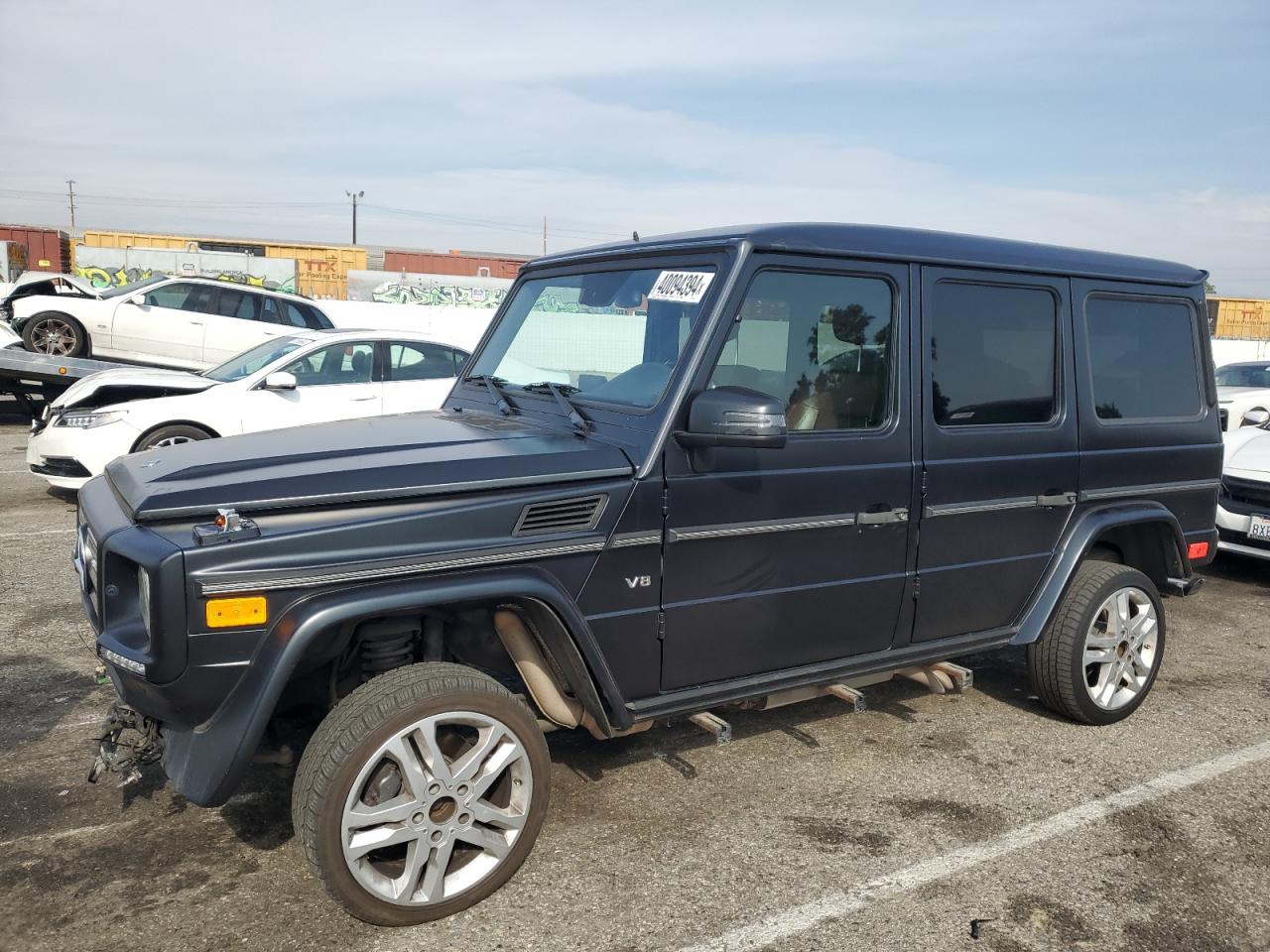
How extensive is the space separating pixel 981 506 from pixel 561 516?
6.24 ft

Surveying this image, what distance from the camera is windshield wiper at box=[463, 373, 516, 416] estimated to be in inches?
160

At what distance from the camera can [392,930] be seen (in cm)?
304

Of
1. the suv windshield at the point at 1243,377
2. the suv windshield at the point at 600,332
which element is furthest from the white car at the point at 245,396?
the suv windshield at the point at 1243,377

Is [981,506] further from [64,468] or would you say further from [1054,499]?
[64,468]

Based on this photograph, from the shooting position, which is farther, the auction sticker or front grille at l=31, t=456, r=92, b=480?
front grille at l=31, t=456, r=92, b=480

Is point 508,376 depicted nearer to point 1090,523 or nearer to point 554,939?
point 554,939

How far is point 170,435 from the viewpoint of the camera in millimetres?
8680

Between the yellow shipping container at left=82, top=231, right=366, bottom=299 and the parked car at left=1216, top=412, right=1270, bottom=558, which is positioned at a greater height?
the yellow shipping container at left=82, top=231, right=366, bottom=299

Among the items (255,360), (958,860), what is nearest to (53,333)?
(255,360)

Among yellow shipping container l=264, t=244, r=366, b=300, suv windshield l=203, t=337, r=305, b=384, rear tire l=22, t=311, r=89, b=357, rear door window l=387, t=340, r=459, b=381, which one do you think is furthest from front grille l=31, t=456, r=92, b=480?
yellow shipping container l=264, t=244, r=366, b=300

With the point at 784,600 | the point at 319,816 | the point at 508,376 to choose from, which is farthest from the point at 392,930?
the point at 508,376

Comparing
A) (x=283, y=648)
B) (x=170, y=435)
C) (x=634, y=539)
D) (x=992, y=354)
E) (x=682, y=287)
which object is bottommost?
(x=283, y=648)

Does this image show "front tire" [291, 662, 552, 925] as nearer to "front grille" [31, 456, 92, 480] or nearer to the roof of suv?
the roof of suv

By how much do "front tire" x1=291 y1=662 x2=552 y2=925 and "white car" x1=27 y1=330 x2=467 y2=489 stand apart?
18.4ft
